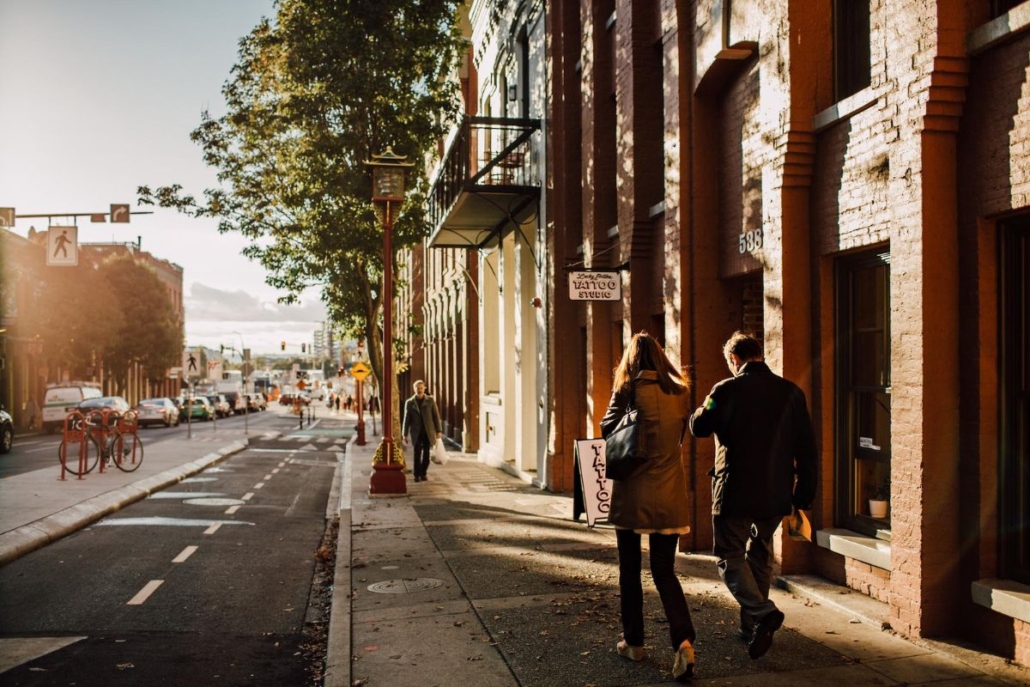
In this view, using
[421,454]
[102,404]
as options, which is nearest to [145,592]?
[421,454]

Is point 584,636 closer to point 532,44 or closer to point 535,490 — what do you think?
point 535,490

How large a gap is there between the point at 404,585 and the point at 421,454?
32.7 ft

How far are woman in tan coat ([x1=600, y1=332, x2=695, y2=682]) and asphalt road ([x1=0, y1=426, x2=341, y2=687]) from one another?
2253 millimetres

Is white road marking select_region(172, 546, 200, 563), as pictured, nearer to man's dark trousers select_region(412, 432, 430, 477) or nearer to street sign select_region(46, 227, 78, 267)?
man's dark trousers select_region(412, 432, 430, 477)

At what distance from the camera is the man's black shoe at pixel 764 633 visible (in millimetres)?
5750

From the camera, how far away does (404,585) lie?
8711mm

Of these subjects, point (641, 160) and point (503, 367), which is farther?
point (503, 367)

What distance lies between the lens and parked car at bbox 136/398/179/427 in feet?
161

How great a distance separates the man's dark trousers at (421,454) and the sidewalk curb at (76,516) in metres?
4.67

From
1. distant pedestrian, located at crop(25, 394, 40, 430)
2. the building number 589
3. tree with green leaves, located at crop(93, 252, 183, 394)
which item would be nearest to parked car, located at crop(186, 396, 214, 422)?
tree with green leaves, located at crop(93, 252, 183, 394)

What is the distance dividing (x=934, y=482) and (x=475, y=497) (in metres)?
10.2

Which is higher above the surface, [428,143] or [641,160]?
[428,143]

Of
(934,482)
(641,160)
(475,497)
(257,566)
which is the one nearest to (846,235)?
(934,482)

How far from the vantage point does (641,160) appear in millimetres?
12219
